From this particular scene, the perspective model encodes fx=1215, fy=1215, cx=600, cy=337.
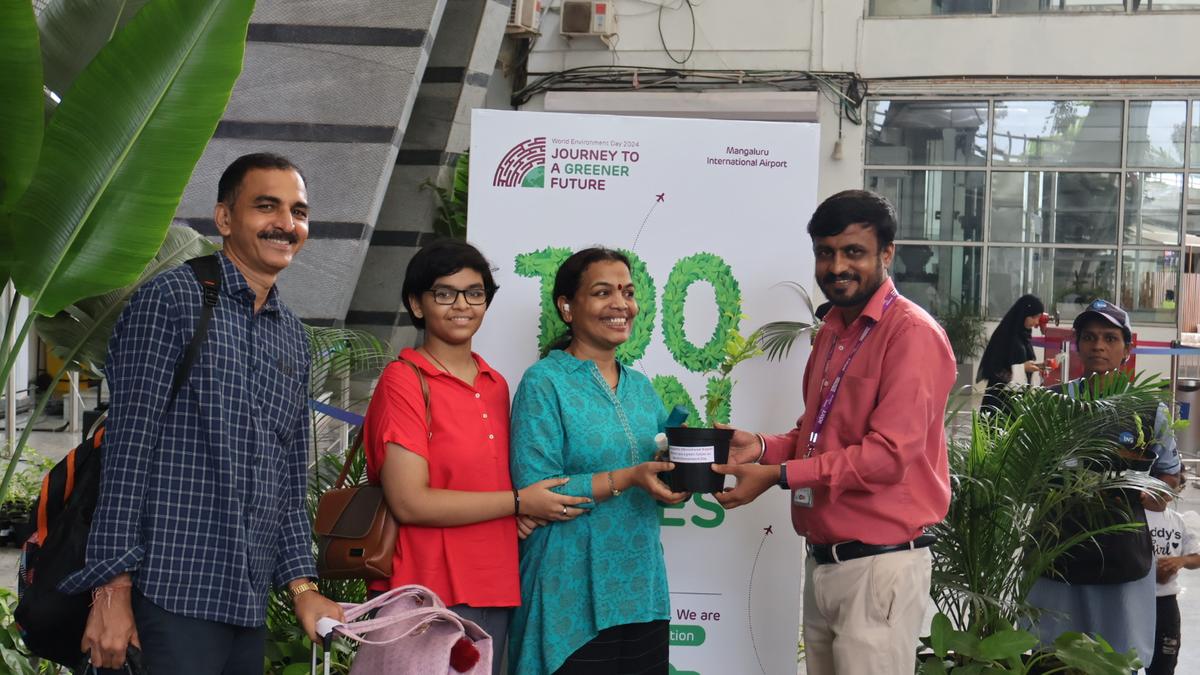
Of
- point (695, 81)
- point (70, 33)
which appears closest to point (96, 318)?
point (70, 33)

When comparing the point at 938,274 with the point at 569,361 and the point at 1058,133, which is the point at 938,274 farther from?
the point at 569,361

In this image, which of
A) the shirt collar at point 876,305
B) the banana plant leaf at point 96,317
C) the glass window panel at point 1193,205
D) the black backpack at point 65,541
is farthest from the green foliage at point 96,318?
the glass window panel at point 1193,205

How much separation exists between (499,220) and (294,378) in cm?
137

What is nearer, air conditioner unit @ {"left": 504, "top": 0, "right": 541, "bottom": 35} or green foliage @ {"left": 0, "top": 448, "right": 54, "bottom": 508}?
green foliage @ {"left": 0, "top": 448, "right": 54, "bottom": 508}

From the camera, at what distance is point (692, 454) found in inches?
112

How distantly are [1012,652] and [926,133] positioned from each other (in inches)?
449

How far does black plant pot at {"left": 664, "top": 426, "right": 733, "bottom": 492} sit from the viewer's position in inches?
112

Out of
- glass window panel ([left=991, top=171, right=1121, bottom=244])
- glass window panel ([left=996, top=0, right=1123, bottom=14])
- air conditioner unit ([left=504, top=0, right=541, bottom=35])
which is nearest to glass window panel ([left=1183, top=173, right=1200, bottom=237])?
glass window panel ([left=991, top=171, right=1121, bottom=244])

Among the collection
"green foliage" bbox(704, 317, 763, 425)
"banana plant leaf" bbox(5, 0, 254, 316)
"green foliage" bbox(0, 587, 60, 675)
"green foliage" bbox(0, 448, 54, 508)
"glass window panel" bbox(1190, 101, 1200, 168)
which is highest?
"glass window panel" bbox(1190, 101, 1200, 168)

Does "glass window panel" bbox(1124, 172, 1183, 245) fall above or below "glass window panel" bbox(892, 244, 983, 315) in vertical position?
above

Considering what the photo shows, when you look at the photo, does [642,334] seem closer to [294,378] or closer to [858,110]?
[294,378]

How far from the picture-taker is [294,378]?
8.19 feet

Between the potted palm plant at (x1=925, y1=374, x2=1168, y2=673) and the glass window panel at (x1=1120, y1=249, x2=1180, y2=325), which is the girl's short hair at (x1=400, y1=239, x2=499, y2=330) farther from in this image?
the glass window panel at (x1=1120, y1=249, x2=1180, y2=325)

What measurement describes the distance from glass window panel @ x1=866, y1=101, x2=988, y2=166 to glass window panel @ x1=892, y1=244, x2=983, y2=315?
1.06 metres
